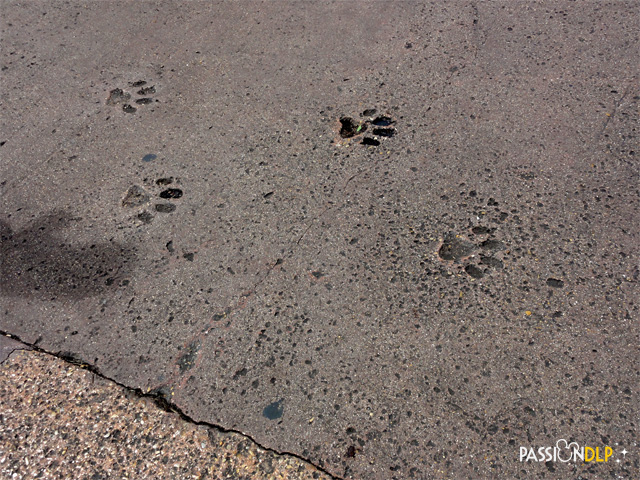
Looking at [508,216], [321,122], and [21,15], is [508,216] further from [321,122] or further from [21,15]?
[21,15]

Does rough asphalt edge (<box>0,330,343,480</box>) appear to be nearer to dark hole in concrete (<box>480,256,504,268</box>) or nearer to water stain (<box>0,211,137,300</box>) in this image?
water stain (<box>0,211,137,300</box>)

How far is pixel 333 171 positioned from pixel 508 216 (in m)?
1.14

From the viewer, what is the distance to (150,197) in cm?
333

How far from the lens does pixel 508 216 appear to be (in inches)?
118

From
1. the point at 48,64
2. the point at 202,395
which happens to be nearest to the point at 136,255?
the point at 202,395

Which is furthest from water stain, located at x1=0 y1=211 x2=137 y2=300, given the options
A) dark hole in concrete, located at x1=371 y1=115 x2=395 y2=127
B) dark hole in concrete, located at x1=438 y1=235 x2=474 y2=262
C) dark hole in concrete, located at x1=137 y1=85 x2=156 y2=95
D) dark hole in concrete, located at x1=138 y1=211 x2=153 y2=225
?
dark hole in concrete, located at x1=371 y1=115 x2=395 y2=127

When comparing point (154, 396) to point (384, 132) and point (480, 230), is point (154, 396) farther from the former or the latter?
point (384, 132)

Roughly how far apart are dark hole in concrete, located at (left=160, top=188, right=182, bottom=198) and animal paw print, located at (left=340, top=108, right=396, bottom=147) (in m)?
1.21

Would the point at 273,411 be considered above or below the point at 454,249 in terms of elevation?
below

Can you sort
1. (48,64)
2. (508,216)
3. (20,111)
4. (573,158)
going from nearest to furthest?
(508,216)
(573,158)
(20,111)
(48,64)

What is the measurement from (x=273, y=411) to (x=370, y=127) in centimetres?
217

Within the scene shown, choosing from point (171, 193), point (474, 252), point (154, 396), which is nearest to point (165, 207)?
point (171, 193)

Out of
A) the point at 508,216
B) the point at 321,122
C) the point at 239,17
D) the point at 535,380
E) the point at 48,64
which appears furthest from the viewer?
the point at 239,17

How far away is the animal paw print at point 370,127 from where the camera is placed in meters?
3.59
